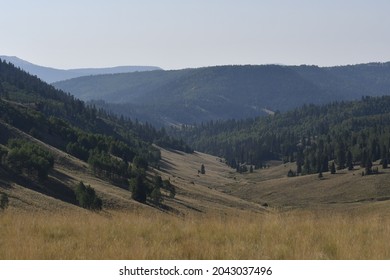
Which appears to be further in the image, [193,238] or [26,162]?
[26,162]

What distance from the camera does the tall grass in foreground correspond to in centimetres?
954

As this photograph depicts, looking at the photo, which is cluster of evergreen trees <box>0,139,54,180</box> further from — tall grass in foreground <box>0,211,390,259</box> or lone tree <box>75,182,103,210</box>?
tall grass in foreground <box>0,211,390,259</box>

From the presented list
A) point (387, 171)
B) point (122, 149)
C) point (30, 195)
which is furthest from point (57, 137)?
point (387, 171)

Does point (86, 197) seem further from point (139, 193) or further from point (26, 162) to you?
point (26, 162)

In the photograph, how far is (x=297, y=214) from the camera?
16875mm

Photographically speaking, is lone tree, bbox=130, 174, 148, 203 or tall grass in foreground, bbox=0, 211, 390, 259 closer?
tall grass in foreground, bbox=0, 211, 390, 259

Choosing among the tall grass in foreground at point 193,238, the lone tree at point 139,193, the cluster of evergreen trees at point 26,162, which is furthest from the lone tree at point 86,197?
the tall grass in foreground at point 193,238

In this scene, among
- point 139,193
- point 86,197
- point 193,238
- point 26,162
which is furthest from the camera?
point 139,193

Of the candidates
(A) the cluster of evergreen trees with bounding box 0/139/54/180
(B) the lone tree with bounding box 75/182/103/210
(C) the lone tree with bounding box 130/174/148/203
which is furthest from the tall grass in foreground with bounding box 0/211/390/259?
(A) the cluster of evergreen trees with bounding box 0/139/54/180

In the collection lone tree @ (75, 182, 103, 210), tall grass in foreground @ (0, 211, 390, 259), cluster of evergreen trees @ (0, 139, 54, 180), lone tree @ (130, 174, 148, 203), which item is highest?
tall grass in foreground @ (0, 211, 390, 259)

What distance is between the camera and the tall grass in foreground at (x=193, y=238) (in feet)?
31.3

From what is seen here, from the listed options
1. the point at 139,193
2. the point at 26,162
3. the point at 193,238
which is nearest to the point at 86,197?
the point at 139,193

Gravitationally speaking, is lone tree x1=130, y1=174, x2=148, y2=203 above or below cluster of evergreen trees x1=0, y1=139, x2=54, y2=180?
below

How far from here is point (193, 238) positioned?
11.6 meters
